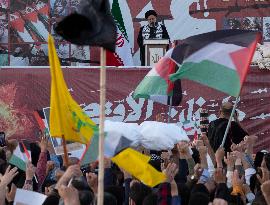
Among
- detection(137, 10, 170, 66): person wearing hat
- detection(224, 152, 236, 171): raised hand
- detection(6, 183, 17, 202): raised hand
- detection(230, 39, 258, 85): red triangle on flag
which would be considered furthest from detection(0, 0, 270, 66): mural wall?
detection(230, 39, 258, 85): red triangle on flag

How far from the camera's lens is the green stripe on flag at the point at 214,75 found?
10.1 meters

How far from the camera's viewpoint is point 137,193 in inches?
408

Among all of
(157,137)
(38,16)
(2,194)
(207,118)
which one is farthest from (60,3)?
(2,194)

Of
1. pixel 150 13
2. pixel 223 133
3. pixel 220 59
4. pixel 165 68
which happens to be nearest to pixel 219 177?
pixel 220 59

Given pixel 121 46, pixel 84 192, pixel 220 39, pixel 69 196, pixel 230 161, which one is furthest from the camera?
pixel 121 46

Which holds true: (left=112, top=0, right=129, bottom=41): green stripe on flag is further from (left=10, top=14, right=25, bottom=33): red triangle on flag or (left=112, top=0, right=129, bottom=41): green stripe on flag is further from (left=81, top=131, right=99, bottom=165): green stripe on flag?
(left=81, top=131, right=99, bottom=165): green stripe on flag

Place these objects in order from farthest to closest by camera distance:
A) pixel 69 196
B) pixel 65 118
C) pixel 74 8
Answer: pixel 74 8 < pixel 65 118 < pixel 69 196

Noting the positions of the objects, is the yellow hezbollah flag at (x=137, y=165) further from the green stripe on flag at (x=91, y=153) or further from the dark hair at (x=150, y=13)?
the dark hair at (x=150, y=13)

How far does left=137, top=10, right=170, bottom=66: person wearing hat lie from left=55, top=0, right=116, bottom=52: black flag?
10.1 metres

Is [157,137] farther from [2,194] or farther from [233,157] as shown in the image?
[2,194]

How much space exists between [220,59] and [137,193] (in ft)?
4.84

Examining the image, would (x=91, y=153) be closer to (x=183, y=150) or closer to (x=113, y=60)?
(x=183, y=150)

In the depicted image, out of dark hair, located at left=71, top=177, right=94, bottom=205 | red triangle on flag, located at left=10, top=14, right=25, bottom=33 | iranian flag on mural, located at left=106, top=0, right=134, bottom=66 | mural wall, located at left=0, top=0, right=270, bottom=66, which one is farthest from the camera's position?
red triangle on flag, located at left=10, top=14, right=25, bottom=33

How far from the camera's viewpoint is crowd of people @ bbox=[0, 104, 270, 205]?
980 cm
